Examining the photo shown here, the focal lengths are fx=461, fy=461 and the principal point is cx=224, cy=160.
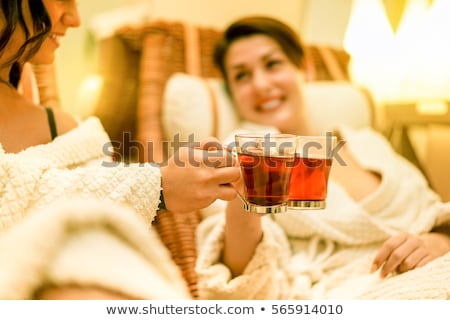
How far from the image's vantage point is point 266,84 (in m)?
1.29

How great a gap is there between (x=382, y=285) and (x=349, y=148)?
0.61 metres

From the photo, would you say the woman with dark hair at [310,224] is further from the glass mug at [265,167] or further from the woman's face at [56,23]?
the woman's face at [56,23]

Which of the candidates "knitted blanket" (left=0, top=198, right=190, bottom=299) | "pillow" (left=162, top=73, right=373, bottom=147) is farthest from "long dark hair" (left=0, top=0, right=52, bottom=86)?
"pillow" (left=162, top=73, right=373, bottom=147)

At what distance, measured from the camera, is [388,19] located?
3.63 ft

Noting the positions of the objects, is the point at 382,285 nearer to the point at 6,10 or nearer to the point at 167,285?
the point at 167,285

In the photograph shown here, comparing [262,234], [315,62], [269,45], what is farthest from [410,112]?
[262,234]

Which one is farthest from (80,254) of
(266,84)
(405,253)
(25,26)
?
(266,84)

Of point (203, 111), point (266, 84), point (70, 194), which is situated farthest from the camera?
point (203, 111)

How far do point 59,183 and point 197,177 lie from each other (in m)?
0.20

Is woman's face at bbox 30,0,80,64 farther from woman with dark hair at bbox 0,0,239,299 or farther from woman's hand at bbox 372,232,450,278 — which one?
woman's hand at bbox 372,232,450,278

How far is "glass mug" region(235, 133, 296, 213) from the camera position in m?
0.70

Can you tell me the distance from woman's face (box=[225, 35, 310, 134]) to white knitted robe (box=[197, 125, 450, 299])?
237mm

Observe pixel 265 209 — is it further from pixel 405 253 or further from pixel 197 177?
pixel 405 253

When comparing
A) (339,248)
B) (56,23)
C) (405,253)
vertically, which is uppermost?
(56,23)
